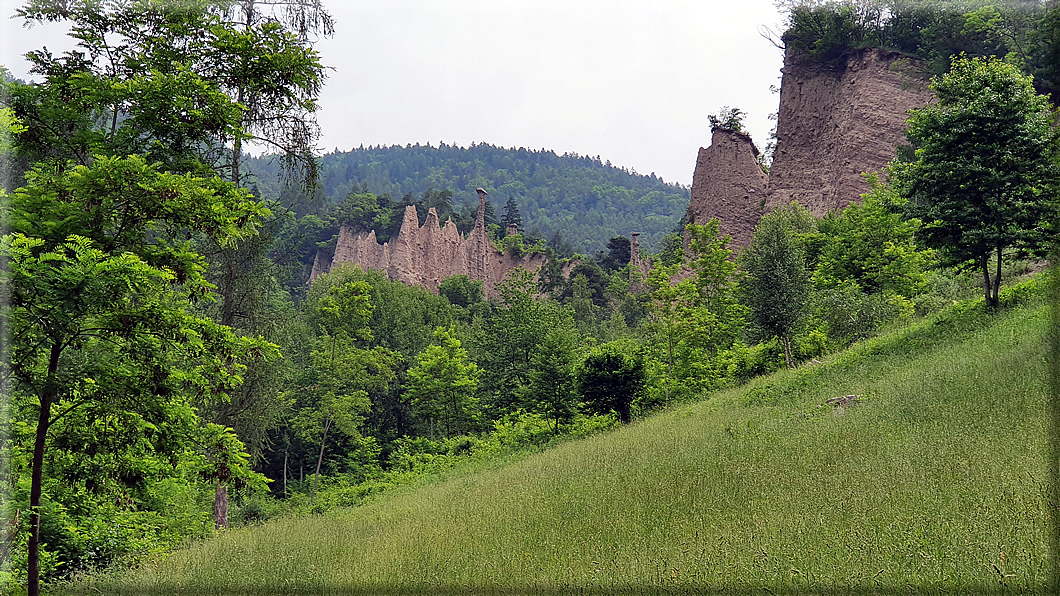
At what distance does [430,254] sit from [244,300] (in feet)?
181

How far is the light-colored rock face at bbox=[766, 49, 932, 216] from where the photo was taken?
40.3 m

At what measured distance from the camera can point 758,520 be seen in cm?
627

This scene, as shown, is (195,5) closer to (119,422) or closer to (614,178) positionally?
(119,422)

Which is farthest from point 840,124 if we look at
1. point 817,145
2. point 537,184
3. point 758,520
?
point 537,184

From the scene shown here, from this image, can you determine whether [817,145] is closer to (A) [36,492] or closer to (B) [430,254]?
(B) [430,254]

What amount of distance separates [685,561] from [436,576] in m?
2.53

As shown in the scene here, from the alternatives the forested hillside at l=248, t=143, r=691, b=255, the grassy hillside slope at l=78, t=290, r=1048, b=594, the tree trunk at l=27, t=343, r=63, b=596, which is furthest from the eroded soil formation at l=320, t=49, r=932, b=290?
the forested hillside at l=248, t=143, r=691, b=255

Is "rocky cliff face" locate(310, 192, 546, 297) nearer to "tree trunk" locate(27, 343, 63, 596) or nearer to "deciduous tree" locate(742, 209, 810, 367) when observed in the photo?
"deciduous tree" locate(742, 209, 810, 367)

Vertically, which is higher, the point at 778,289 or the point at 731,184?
the point at 731,184

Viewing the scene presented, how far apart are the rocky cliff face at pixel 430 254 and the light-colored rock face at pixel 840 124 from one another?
3115 cm

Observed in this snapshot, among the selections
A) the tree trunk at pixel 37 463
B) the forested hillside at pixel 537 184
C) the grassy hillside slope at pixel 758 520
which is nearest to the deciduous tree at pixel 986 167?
the grassy hillside slope at pixel 758 520

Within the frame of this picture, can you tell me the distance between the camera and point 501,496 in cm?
1065

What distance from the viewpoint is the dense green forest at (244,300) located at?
18.8 ft

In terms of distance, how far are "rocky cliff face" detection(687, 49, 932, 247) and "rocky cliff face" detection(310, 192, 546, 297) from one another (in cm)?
2597
